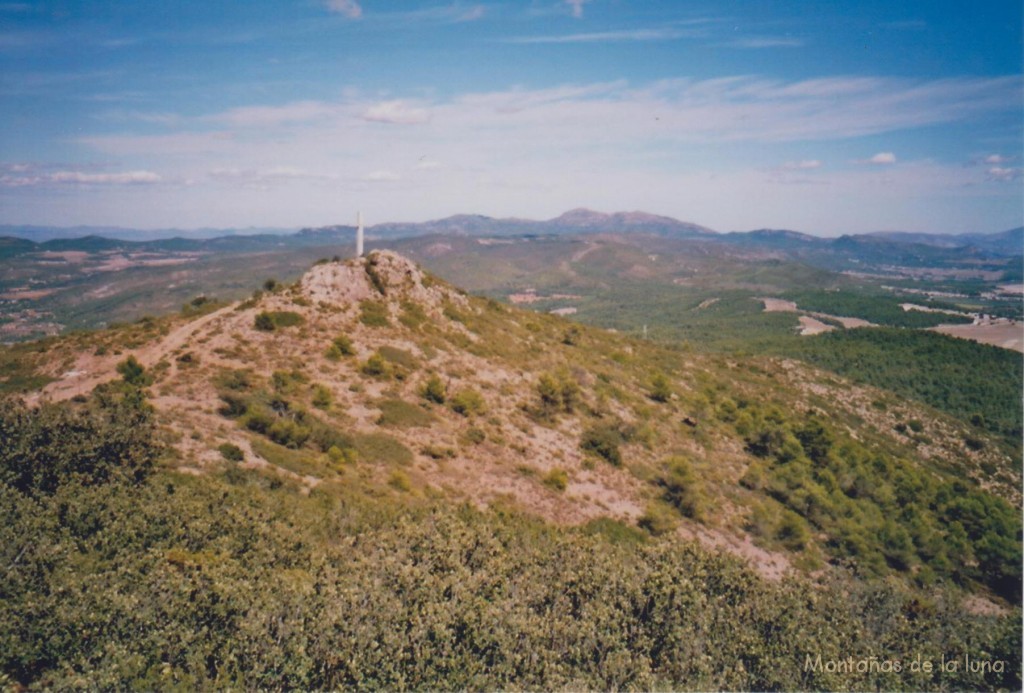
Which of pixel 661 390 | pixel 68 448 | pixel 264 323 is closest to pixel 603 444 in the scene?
pixel 661 390

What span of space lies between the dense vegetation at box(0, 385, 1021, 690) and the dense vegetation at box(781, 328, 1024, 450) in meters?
112

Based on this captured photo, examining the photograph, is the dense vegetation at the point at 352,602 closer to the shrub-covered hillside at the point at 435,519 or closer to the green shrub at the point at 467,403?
the shrub-covered hillside at the point at 435,519

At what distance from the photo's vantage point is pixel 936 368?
129m

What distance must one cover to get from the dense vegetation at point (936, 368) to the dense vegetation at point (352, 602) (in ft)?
369

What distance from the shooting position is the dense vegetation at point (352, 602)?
36.1 ft

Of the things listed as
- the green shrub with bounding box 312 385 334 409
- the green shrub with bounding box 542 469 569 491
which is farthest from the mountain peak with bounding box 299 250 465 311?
the green shrub with bounding box 542 469 569 491

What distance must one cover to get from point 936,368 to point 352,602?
549 feet

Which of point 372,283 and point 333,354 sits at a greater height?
point 372,283

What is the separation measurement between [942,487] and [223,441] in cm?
7182

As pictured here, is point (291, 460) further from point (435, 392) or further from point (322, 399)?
point (435, 392)

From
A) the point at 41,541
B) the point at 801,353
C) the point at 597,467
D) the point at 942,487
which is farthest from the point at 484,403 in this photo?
the point at 801,353

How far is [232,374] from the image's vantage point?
34.9 metres

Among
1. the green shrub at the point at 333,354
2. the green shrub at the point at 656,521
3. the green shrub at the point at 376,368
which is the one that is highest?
the green shrub at the point at 333,354

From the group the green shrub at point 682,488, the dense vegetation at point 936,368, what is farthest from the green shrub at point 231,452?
the dense vegetation at point 936,368
